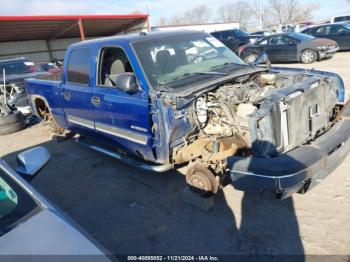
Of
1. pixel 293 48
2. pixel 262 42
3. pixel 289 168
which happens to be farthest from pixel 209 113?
pixel 262 42

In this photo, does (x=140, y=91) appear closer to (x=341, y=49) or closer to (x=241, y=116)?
(x=241, y=116)

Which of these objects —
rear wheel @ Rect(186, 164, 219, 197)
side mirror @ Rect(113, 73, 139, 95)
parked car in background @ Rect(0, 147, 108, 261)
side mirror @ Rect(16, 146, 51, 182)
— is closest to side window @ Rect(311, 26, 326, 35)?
side mirror @ Rect(113, 73, 139, 95)

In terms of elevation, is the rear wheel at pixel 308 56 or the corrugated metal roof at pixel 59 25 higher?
the corrugated metal roof at pixel 59 25

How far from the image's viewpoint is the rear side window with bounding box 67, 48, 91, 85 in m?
4.86

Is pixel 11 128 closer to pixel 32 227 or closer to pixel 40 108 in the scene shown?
pixel 40 108

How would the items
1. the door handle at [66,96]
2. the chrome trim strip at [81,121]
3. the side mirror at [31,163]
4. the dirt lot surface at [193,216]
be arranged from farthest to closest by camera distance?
the door handle at [66,96], the chrome trim strip at [81,121], the dirt lot surface at [193,216], the side mirror at [31,163]

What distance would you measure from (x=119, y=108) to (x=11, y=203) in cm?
214

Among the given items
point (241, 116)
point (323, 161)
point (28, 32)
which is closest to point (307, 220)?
point (323, 161)

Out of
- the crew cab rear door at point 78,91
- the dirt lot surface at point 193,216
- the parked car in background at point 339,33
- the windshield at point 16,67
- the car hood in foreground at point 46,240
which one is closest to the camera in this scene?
the car hood in foreground at point 46,240

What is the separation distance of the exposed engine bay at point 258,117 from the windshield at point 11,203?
6.32 feet

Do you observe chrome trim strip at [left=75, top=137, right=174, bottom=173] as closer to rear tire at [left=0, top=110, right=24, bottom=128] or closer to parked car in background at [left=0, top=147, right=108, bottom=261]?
parked car in background at [left=0, top=147, right=108, bottom=261]

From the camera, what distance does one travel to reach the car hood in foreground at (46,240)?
1856 mm

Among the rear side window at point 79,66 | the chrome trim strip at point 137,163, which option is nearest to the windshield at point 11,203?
the chrome trim strip at point 137,163

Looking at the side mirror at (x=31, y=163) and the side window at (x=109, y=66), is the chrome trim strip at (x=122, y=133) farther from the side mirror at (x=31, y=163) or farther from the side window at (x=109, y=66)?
the side mirror at (x=31, y=163)
